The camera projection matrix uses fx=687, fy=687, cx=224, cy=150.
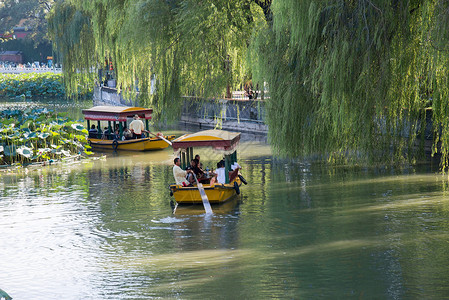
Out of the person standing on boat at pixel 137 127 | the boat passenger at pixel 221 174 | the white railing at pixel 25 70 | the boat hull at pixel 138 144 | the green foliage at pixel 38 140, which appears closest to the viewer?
the boat passenger at pixel 221 174

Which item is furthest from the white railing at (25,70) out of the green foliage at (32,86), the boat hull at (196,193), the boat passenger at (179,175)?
the boat hull at (196,193)

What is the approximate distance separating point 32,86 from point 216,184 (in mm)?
56287

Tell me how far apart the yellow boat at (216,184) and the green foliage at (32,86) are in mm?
52439

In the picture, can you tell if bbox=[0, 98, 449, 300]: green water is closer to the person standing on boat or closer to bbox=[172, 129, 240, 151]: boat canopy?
bbox=[172, 129, 240, 151]: boat canopy

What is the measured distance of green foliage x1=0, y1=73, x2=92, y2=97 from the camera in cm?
6888

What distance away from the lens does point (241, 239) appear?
543 inches

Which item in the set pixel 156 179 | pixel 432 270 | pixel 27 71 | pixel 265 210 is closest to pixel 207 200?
pixel 265 210

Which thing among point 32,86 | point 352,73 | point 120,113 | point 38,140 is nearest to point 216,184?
point 352,73

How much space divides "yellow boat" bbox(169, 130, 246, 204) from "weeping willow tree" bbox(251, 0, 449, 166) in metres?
1.94

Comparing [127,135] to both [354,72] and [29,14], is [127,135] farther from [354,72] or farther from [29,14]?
[29,14]

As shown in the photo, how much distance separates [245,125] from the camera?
33.8 meters

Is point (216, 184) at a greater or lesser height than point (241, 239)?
greater

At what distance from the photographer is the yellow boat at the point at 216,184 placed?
17.2 meters

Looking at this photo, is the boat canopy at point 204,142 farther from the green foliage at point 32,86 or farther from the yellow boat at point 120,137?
the green foliage at point 32,86
